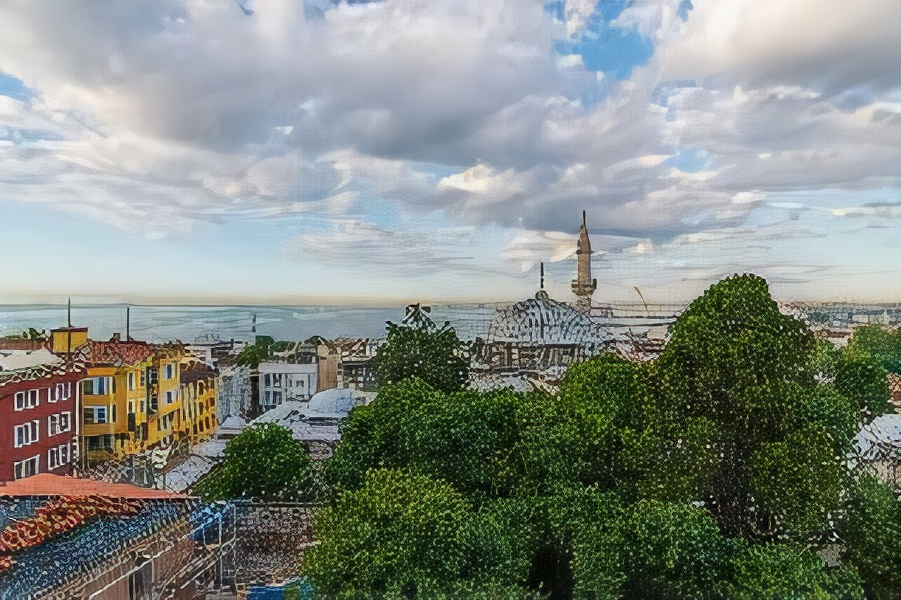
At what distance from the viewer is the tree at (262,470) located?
2133 mm

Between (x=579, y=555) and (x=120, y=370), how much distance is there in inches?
61.9

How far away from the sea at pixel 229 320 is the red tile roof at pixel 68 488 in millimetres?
477

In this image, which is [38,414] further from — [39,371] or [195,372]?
[195,372]

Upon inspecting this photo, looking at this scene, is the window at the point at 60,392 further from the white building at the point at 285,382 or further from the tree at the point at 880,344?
the tree at the point at 880,344

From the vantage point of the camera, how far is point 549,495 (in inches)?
69.7

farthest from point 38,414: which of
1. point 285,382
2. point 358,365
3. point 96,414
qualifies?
point 358,365

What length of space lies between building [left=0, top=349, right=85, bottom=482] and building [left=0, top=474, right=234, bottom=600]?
0.18 ft

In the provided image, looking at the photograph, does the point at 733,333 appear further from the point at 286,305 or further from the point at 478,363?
the point at 286,305

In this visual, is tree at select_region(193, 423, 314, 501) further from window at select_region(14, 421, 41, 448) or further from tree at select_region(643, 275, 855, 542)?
tree at select_region(643, 275, 855, 542)

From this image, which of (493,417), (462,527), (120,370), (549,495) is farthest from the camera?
(120,370)

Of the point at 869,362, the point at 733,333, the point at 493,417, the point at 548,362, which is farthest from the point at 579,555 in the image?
the point at 869,362

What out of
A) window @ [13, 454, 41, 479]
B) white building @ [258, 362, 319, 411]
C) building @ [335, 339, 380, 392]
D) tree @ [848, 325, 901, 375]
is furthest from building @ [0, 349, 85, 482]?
tree @ [848, 325, 901, 375]

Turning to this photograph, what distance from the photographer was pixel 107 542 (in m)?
1.86

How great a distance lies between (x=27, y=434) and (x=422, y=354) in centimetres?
131
